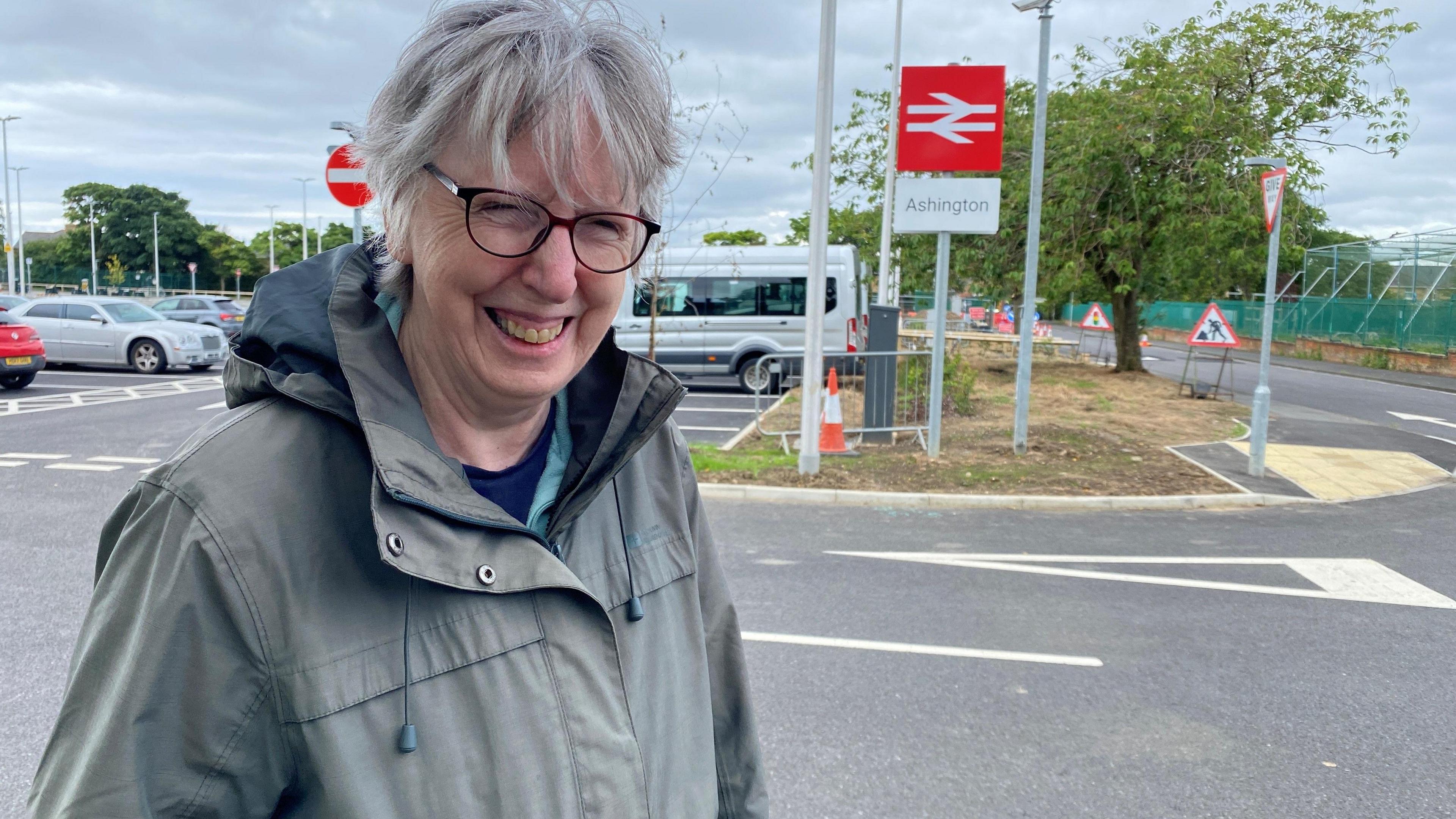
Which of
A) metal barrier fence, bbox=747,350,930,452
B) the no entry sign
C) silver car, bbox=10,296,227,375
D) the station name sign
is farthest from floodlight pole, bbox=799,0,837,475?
silver car, bbox=10,296,227,375

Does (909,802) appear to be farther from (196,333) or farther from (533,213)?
(196,333)

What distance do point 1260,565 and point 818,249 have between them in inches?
178

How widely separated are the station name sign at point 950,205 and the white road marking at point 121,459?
7848mm

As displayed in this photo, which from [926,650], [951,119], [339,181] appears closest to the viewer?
[926,650]

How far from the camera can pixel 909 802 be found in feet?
11.0

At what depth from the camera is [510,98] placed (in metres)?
1.24

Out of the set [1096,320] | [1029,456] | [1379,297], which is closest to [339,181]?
[1029,456]

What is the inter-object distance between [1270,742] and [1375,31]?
18836 mm

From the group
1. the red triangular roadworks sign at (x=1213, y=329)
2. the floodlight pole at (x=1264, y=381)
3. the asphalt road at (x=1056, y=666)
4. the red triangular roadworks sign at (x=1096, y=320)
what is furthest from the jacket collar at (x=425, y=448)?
the red triangular roadworks sign at (x=1096, y=320)

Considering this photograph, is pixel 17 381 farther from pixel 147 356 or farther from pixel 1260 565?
pixel 1260 565

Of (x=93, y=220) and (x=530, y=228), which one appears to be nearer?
(x=530, y=228)

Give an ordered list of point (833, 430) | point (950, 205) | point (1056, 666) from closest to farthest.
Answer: point (1056, 666), point (950, 205), point (833, 430)

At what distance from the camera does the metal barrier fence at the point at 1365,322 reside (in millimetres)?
25281

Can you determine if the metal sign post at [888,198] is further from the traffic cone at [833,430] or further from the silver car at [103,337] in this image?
the silver car at [103,337]
